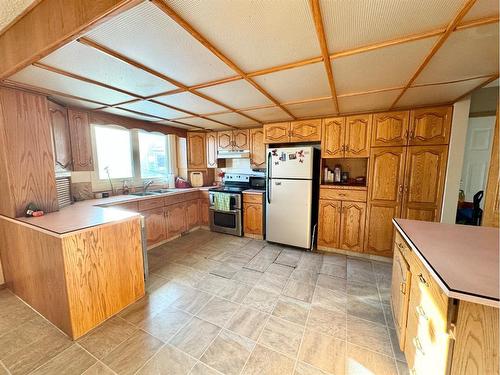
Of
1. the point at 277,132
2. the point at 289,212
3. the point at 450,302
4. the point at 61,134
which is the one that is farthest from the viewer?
the point at 277,132

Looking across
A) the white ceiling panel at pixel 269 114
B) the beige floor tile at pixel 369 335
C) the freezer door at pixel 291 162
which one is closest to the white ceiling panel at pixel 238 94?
the white ceiling panel at pixel 269 114

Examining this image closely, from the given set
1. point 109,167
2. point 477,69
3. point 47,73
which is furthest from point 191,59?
point 109,167

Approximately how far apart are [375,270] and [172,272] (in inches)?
106

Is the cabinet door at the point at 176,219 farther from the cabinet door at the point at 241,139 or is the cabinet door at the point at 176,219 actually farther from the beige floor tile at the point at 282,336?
the beige floor tile at the point at 282,336

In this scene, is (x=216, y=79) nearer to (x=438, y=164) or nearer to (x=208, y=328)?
(x=208, y=328)

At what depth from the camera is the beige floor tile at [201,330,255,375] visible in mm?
1398

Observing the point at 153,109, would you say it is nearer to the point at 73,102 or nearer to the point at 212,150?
the point at 73,102

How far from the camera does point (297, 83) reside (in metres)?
1.92

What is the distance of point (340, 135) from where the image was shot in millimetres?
3092

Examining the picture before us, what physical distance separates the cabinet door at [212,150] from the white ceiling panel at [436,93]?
10.8 feet

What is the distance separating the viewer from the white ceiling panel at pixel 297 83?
1.68m

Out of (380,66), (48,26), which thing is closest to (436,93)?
(380,66)

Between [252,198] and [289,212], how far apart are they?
0.79m

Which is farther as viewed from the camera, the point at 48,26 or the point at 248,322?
the point at 248,322
